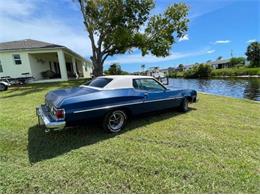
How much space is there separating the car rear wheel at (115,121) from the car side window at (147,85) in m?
0.94

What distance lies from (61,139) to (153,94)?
2.67 metres

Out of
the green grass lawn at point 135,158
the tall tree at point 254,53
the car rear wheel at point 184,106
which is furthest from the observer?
the tall tree at point 254,53

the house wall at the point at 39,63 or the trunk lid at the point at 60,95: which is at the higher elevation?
the house wall at the point at 39,63

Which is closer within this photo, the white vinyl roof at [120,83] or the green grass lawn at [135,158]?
the green grass lawn at [135,158]

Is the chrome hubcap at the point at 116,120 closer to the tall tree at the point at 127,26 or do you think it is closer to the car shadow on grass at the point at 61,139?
the car shadow on grass at the point at 61,139

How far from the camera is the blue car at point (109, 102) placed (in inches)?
149

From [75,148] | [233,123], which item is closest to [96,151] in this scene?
[75,148]

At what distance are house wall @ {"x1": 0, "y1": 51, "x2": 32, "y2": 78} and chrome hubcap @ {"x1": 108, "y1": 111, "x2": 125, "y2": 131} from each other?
56.2 feet

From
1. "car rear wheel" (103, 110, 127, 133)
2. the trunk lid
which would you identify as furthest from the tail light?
"car rear wheel" (103, 110, 127, 133)

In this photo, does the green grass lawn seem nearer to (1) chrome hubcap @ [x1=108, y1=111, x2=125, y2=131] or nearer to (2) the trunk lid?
(1) chrome hubcap @ [x1=108, y1=111, x2=125, y2=131]

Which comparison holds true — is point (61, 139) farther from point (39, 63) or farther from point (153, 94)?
point (39, 63)

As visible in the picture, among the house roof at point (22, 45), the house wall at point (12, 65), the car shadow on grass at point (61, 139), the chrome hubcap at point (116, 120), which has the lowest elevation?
the car shadow on grass at point (61, 139)

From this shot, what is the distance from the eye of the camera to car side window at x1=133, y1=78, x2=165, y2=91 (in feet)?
17.0

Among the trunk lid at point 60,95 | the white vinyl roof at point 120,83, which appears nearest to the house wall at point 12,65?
the trunk lid at point 60,95
